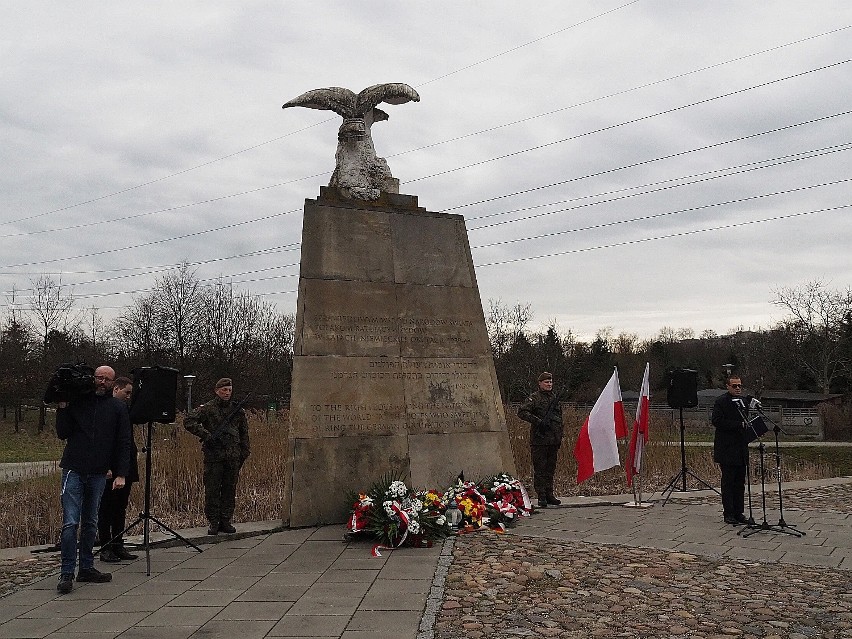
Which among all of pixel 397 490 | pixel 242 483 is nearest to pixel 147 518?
pixel 397 490

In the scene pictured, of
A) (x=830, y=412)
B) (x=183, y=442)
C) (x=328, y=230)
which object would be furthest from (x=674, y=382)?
(x=830, y=412)

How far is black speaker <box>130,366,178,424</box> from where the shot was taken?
635cm

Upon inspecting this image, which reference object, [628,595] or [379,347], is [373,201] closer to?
[379,347]

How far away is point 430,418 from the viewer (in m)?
8.62

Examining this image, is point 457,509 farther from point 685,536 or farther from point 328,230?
point 328,230

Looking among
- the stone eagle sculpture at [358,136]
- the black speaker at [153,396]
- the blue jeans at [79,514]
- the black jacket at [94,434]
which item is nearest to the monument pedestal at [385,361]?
the stone eagle sculpture at [358,136]

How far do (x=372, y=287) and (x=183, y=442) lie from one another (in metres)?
5.42

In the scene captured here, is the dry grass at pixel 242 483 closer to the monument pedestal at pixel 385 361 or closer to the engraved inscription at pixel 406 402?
the monument pedestal at pixel 385 361

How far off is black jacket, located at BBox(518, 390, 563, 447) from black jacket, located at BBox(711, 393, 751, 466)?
1.99 m

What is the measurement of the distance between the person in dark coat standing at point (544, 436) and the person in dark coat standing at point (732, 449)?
200cm

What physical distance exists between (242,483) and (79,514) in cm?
504

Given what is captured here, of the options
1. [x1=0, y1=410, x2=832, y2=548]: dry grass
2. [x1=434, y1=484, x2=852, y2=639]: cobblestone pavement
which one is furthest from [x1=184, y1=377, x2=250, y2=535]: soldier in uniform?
[x1=434, y1=484, x2=852, y2=639]: cobblestone pavement

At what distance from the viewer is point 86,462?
592cm

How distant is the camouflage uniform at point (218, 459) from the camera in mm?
7793
